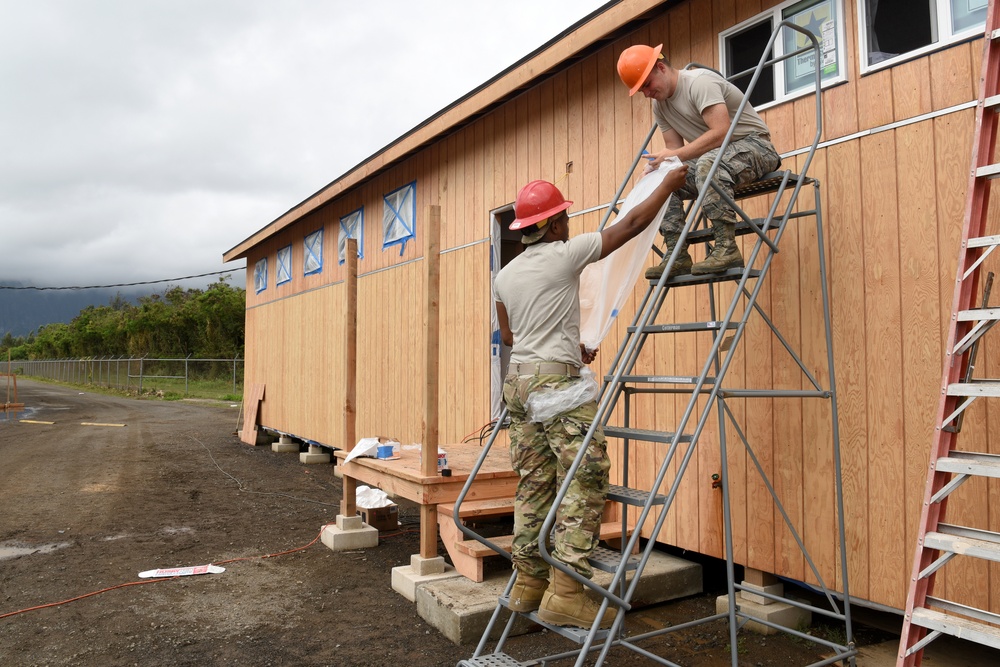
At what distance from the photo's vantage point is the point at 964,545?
229 cm

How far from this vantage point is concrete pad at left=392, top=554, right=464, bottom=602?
192 inches

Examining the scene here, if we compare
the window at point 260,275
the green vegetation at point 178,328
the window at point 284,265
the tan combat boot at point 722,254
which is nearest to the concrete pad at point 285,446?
the window at point 284,265

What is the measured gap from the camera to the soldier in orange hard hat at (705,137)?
3.42 meters

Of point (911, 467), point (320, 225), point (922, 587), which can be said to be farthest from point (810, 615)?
point (320, 225)

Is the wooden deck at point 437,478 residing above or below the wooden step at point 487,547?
above

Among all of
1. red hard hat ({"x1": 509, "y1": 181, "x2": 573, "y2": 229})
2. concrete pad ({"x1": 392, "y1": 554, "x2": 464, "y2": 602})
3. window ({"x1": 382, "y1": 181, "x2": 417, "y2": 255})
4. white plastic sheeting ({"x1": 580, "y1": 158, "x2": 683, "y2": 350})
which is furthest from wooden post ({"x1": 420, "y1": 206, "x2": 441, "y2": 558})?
window ({"x1": 382, "y1": 181, "x2": 417, "y2": 255})

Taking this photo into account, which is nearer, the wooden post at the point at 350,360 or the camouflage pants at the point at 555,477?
the camouflage pants at the point at 555,477

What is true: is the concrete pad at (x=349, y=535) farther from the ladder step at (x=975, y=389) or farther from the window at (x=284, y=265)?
the window at (x=284, y=265)

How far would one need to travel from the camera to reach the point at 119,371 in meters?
34.1

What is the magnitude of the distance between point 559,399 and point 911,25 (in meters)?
2.77

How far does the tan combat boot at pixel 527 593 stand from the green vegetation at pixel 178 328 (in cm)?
2814

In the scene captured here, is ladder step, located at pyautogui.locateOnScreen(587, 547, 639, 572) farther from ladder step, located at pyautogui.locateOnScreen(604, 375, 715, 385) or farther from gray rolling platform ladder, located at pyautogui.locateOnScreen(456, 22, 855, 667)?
ladder step, located at pyautogui.locateOnScreen(604, 375, 715, 385)

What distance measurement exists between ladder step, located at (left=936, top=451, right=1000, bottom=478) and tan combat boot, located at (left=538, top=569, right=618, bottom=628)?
146 centimetres

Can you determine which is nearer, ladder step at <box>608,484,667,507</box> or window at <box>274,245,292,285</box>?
ladder step at <box>608,484,667,507</box>
